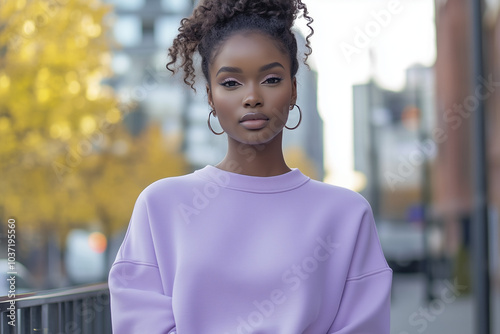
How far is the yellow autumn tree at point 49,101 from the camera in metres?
9.75

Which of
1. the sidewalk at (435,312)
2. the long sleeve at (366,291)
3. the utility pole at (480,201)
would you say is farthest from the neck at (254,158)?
the sidewalk at (435,312)

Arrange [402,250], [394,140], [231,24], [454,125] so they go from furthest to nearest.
Answer: 1. [394,140]
2. [402,250]
3. [454,125]
4. [231,24]

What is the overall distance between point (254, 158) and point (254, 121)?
176 millimetres

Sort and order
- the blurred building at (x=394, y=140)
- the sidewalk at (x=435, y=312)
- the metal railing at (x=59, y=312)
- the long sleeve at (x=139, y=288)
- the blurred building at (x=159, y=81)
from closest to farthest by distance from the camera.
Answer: the long sleeve at (x=139, y=288)
the metal railing at (x=59, y=312)
the sidewalk at (x=435, y=312)
the blurred building at (x=394, y=140)
the blurred building at (x=159, y=81)

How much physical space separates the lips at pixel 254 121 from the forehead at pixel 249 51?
0.15 meters

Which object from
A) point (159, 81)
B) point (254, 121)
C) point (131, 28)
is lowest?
point (254, 121)

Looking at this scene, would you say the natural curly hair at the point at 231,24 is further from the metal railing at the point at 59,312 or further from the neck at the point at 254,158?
the metal railing at the point at 59,312

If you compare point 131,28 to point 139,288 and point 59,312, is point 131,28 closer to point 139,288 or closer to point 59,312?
point 59,312

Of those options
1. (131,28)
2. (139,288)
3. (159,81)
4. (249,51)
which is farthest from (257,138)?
(131,28)

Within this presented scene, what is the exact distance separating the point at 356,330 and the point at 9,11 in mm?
7900

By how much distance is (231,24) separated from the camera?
217 cm

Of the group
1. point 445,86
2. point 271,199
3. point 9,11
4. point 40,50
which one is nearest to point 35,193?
point 40,50

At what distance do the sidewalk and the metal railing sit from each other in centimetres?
518

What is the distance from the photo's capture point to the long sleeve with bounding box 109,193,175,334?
6.75 feet
